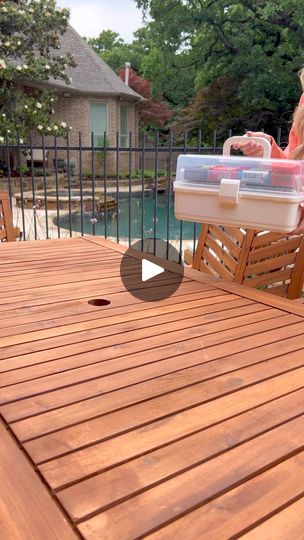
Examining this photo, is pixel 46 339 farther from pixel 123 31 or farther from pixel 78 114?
pixel 123 31

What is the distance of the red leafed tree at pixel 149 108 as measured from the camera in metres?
21.3

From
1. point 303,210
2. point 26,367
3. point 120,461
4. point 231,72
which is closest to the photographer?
point 120,461

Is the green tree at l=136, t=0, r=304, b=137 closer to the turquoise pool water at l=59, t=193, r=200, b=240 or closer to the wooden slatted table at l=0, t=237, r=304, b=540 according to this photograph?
the turquoise pool water at l=59, t=193, r=200, b=240

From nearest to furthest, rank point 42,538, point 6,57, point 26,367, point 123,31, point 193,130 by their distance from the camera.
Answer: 1. point 42,538
2. point 26,367
3. point 6,57
4. point 193,130
5. point 123,31

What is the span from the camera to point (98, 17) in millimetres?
35156

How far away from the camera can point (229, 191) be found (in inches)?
44.6

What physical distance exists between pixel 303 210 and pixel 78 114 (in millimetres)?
16771

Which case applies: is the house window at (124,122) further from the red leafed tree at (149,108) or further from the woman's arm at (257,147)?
the woman's arm at (257,147)

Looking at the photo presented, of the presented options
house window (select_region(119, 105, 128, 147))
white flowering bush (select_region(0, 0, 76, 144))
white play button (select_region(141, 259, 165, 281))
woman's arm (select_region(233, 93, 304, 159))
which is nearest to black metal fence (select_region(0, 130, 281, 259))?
white flowering bush (select_region(0, 0, 76, 144))

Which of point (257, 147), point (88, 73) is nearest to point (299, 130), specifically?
point (257, 147)

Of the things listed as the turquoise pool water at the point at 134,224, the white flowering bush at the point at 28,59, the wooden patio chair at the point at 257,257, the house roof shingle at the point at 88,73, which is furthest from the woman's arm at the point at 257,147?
the house roof shingle at the point at 88,73

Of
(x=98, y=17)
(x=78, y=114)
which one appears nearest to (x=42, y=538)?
(x=78, y=114)

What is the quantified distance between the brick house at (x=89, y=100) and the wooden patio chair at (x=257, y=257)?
46.8ft

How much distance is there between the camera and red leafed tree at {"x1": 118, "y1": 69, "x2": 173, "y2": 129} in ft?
70.0
